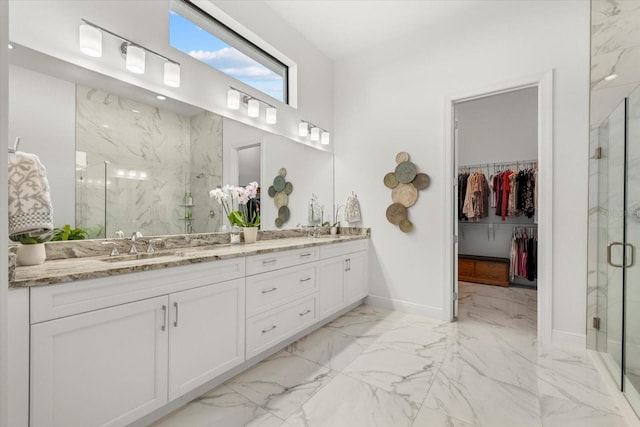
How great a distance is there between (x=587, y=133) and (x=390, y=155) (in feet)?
5.50

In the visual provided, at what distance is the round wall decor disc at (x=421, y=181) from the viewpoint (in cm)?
312

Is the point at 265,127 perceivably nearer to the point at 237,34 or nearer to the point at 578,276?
the point at 237,34

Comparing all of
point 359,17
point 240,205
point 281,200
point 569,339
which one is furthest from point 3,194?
point 569,339

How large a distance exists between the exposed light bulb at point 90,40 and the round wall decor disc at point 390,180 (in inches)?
106

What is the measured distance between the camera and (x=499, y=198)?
14.6 feet

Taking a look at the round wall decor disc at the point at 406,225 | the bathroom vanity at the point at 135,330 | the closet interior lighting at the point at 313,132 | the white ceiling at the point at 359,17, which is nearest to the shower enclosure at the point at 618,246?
the round wall decor disc at the point at 406,225

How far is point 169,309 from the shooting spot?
5.02ft

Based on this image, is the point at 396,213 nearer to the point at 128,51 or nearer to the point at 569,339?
the point at 569,339

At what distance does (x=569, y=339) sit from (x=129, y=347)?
3.15 metres

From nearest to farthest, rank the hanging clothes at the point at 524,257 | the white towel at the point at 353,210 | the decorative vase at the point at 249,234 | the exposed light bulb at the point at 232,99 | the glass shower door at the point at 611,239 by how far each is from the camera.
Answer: the glass shower door at the point at 611,239 → the exposed light bulb at the point at 232,99 → the decorative vase at the point at 249,234 → the white towel at the point at 353,210 → the hanging clothes at the point at 524,257

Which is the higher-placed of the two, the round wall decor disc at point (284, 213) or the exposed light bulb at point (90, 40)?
the exposed light bulb at point (90, 40)

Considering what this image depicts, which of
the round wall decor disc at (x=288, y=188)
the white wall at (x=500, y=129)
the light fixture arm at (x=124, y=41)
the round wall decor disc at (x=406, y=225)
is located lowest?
the round wall decor disc at (x=406, y=225)

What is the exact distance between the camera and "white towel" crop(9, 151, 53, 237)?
1250 mm

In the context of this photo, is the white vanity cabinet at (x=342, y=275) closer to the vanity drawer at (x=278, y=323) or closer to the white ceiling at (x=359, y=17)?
the vanity drawer at (x=278, y=323)
